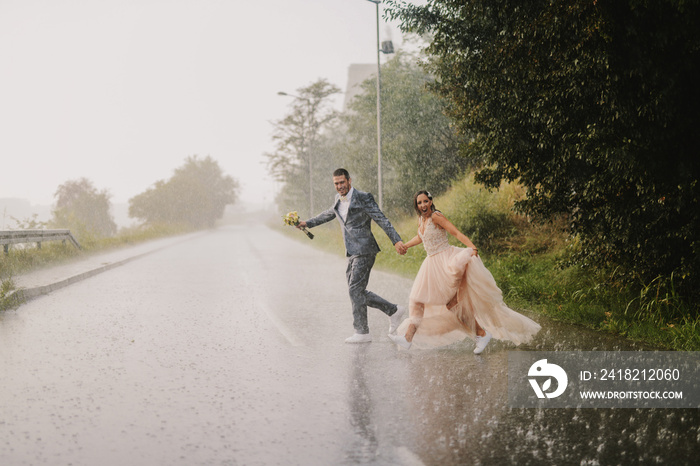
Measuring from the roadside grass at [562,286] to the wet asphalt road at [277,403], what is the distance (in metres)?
0.55

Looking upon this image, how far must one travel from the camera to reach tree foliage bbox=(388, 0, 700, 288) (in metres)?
6.54

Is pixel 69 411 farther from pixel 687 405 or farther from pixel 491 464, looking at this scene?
pixel 687 405

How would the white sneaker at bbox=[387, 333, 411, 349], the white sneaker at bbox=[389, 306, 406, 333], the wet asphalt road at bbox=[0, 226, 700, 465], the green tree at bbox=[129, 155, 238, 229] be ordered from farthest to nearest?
the green tree at bbox=[129, 155, 238, 229]
the white sneaker at bbox=[389, 306, 406, 333]
the white sneaker at bbox=[387, 333, 411, 349]
the wet asphalt road at bbox=[0, 226, 700, 465]

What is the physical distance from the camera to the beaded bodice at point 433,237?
22.0 feet

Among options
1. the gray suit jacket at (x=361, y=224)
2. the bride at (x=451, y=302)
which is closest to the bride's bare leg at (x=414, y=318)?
the bride at (x=451, y=302)

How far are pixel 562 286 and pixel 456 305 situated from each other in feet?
12.3

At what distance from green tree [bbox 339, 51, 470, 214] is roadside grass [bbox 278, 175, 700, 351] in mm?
9043

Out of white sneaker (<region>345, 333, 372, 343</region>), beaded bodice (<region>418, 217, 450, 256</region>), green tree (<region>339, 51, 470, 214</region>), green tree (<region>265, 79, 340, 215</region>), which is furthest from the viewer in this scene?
green tree (<region>265, 79, 340, 215</region>)

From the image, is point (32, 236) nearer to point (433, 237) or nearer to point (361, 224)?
point (361, 224)

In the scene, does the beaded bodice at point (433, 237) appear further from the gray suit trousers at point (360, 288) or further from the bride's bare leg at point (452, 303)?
the gray suit trousers at point (360, 288)

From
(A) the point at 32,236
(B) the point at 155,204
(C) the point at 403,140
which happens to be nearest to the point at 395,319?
(A) the point at 32,236

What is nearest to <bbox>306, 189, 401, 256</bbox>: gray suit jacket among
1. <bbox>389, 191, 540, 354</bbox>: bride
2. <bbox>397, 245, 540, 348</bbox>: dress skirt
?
<bbox>389, 191, 540, 354</bbox>: bride

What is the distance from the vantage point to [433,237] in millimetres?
6719

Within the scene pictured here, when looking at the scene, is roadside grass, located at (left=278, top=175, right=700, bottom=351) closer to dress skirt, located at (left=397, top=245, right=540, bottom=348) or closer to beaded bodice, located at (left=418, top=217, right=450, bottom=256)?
dress skirt, located at (left=397, top=245, right=540, bottom=348)
